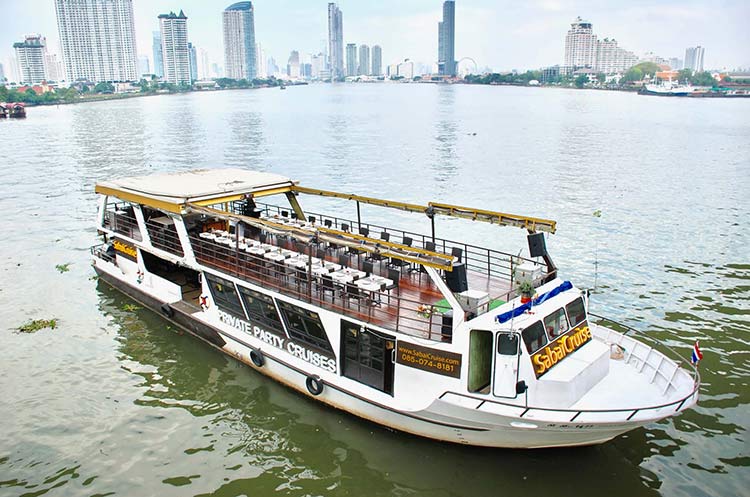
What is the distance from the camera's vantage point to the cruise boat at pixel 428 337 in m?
11.5

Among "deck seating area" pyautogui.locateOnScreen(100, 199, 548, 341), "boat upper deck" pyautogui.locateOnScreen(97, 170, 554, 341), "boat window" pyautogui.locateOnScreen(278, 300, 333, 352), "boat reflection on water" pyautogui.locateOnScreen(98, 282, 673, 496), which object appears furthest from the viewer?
"boat window" pyautogui.locateOnScreen(278, 300, 333, 352)

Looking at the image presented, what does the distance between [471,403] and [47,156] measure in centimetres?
6361

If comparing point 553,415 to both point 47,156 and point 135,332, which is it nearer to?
point 135,332

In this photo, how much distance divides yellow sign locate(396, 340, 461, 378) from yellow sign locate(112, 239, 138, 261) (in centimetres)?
1227

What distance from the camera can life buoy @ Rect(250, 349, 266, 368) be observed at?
15.5 meters

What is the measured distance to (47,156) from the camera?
2425 inches

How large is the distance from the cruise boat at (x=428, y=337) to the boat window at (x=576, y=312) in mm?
39

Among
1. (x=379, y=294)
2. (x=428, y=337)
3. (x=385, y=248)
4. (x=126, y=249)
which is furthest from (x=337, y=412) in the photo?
(x=126, y=249)

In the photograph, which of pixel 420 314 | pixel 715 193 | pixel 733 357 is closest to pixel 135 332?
pixel 420 314

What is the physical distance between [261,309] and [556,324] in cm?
767

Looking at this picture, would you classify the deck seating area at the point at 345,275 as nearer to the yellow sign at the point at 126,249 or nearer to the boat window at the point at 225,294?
the boat window at the point at 225,294

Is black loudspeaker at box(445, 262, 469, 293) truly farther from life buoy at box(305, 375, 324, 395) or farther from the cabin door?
life buoy at box(305, 375, 324, 395)

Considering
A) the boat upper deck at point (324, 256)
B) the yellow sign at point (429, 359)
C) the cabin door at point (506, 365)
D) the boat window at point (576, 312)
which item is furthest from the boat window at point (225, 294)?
the boat window at point (576, 312)

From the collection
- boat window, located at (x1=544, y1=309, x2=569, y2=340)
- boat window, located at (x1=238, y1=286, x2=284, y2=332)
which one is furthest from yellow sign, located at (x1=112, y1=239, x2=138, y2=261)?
boat window, located at (x1=544, y1=309, x2=569, y2=340)
